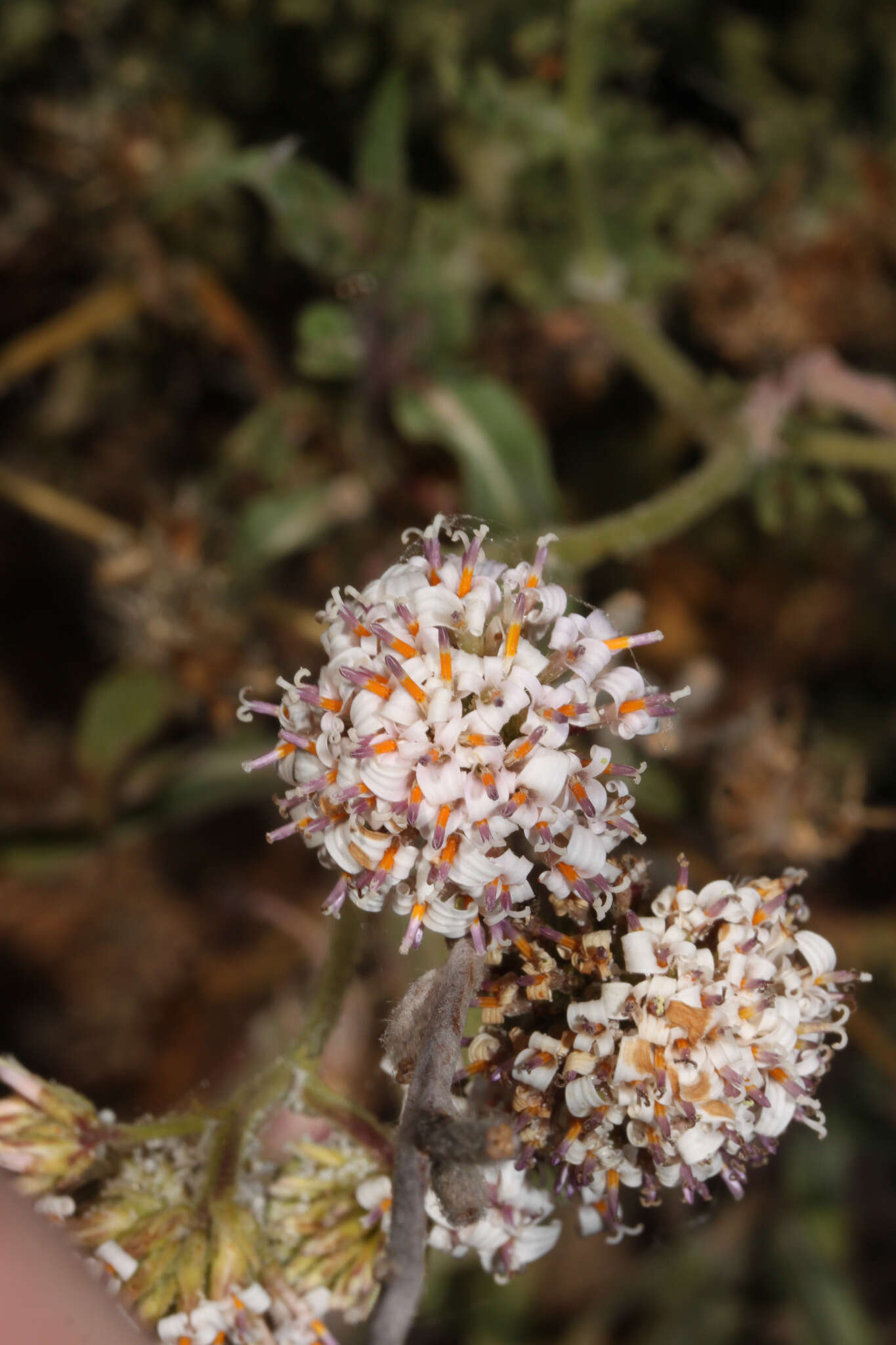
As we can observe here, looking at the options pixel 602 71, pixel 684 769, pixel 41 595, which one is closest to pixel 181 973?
pixel 41 595

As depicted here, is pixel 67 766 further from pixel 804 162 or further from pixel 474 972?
pixel 804 162

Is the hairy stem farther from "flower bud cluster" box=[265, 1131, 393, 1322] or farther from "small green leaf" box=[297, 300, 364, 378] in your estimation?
"small green leaf" box=[297, 300, 364, 378]

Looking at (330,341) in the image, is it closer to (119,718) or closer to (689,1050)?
(119,718)

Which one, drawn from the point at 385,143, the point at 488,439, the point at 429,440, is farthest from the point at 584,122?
the point at 429,440

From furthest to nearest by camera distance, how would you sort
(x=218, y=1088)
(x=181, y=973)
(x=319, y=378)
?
(x=181, y=973) → (x=319, y=378) → (x=218, y=1088)

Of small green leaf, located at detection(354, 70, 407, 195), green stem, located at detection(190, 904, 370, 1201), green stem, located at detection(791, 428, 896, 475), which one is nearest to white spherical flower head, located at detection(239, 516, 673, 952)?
green stem, located at detection(190, 904, 370, 1201)

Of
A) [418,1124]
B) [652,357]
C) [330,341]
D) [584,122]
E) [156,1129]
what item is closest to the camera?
[418,1124]

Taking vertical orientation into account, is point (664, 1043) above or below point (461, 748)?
below
